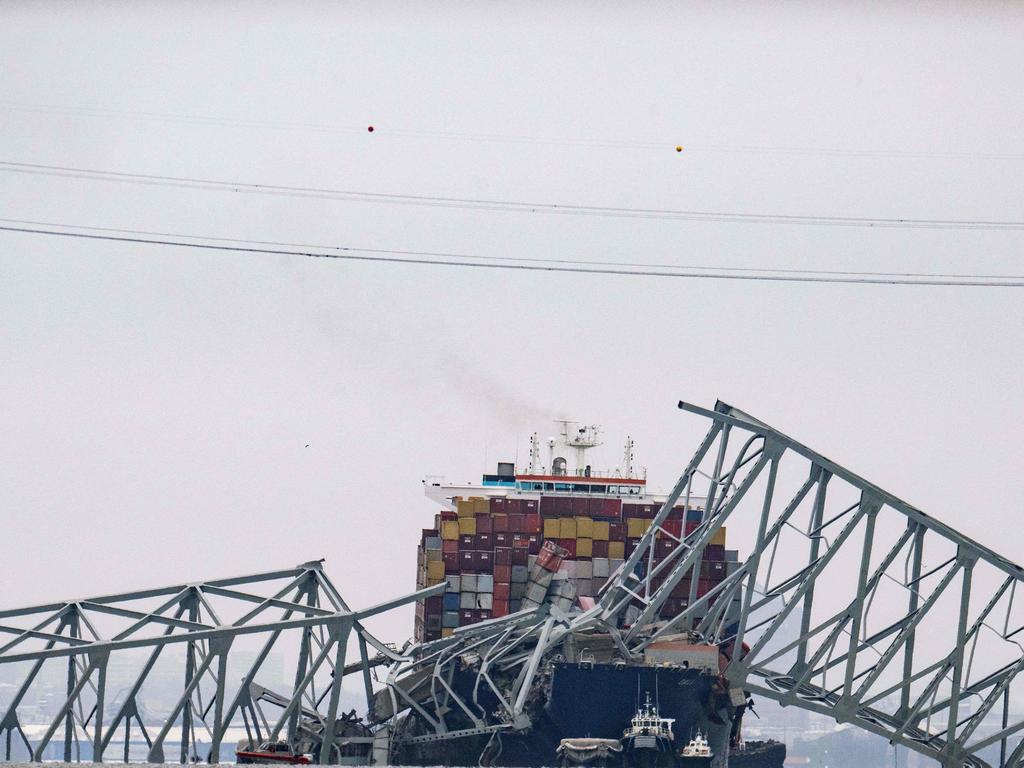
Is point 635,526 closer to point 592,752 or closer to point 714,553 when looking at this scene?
point 714,553

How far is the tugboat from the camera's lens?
60.7 m

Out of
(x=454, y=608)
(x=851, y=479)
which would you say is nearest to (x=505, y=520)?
(x=454, y=608)

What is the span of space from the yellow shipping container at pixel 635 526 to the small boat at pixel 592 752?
22.2 m

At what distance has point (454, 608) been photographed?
81688mm

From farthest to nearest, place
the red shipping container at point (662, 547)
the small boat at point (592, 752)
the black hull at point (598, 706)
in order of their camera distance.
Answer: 1. the red shipping container at point (662, 547)
2. the black hull at point (598, 706)
3. the small boat at point (592, 752)

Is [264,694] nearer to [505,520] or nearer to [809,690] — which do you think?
[505,520]

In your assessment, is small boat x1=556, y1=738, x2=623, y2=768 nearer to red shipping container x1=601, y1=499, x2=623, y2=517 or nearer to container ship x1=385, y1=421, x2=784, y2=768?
container ship x1=385, y1=421, x2=784, y2=768

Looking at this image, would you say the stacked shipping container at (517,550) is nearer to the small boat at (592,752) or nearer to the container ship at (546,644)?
the container ship at (546,644)

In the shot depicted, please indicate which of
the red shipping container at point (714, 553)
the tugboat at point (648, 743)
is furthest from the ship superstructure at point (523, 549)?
the tugboat at point (648, 743)

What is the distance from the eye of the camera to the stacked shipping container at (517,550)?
80.9m

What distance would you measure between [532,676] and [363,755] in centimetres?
1118

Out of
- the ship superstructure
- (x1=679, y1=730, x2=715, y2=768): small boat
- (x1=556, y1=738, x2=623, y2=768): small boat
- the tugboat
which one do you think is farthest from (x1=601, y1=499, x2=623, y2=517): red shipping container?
(x1=556, y1=738, x2=623, y2=768): small boat

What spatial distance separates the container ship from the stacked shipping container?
0.07 meters

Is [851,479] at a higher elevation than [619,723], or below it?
higher
